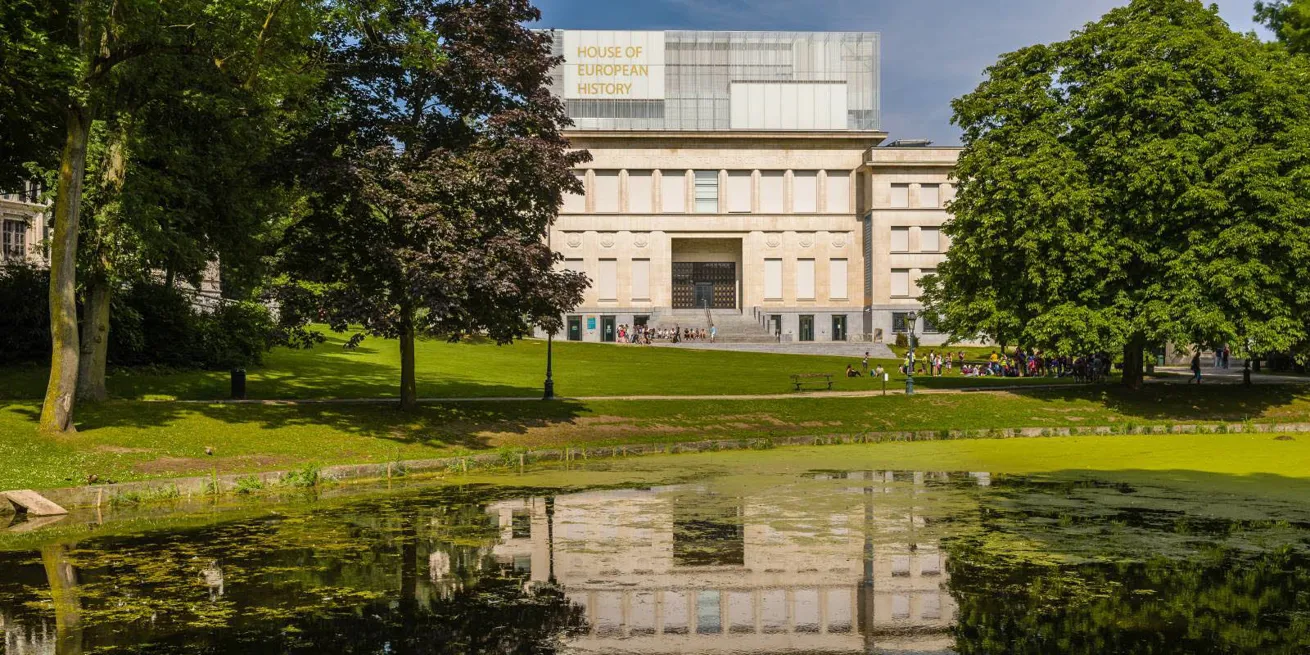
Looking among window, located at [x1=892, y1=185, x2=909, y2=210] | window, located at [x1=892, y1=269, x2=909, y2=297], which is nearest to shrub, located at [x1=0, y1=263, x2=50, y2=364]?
window, located at [x1=892, y1=269, x2=909, y2=297]

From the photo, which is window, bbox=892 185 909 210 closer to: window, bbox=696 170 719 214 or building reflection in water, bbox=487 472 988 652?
window, bbox=696 170 719 214

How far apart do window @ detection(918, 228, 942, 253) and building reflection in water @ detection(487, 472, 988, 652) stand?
71270 mm

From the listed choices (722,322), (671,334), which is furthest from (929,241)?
(671,334)

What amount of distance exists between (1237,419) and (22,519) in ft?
113

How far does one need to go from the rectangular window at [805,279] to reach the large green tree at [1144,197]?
48.8 metres

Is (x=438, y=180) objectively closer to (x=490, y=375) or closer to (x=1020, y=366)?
(x=490, y=375)

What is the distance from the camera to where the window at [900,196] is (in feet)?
279

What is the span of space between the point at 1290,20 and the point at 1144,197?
65.9ft

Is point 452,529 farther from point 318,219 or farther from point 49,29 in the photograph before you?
point 49,29

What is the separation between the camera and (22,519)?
52.5ft

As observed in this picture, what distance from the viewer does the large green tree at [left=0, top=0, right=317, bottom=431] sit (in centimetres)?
2064

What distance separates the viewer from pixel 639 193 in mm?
88688

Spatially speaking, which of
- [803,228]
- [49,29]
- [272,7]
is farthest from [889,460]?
[803,228]

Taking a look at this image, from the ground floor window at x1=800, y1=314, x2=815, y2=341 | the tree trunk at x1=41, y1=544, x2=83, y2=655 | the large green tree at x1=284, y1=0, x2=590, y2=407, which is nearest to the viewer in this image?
the tree trunk at x1=41, y1=544, x2=83, y2=655
